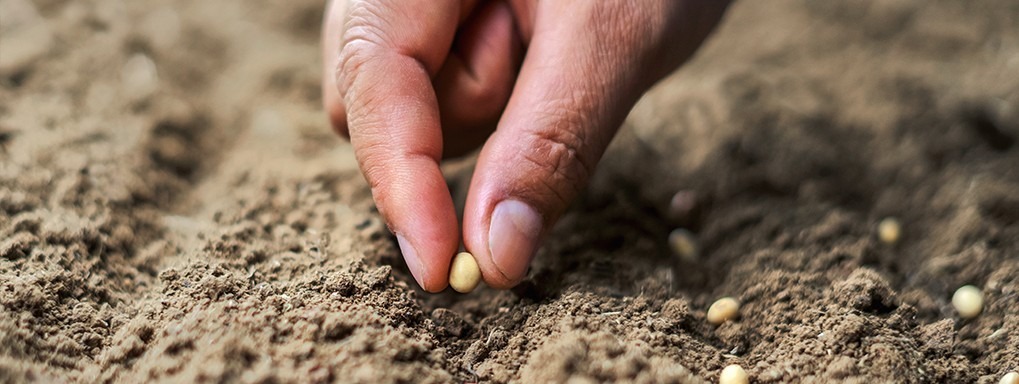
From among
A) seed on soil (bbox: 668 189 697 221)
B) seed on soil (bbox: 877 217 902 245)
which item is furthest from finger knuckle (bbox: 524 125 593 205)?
seed on soil (bbox: 877 217 902 245)

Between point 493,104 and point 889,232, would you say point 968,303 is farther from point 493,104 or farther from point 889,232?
point 493,104

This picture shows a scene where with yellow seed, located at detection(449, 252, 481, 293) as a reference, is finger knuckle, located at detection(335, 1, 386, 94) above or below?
above

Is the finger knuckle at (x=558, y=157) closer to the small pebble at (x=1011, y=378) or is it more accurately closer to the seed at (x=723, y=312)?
the seed at (x=723, y=312)

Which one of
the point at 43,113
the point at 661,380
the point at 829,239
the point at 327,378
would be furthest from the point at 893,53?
the point at 43,113

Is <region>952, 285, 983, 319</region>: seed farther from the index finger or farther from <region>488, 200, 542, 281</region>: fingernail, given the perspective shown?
the index finger

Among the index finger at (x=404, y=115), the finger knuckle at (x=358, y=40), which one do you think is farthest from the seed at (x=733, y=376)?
the finger knuckle at (x=358, y=40)
